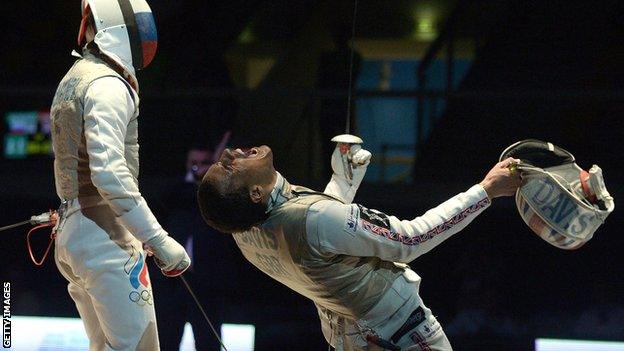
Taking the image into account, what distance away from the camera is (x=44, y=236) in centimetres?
400

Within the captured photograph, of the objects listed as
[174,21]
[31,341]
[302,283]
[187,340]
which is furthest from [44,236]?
[302,283]

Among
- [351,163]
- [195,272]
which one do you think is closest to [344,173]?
[351,163]

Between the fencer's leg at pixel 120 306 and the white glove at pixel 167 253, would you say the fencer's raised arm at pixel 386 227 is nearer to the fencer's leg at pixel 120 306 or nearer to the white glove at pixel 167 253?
the white glove at pixel 167 253

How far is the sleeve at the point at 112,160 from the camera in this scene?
7.50 feet

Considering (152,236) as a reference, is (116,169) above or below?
above

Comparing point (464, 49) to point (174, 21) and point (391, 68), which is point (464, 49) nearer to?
point (391, 68)

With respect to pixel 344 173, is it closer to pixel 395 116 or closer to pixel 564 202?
pixel 564 202

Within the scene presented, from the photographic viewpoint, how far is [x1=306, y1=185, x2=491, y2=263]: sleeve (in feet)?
6.96

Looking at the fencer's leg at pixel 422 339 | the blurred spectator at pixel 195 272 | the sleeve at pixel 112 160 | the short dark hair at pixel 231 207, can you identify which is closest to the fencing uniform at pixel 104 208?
the sleeve at pixel 112 160

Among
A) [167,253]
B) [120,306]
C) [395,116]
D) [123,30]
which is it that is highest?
[123,30]

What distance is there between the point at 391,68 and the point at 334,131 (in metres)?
0.34

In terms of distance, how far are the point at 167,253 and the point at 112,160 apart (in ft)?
0.77

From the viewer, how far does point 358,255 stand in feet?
7.10

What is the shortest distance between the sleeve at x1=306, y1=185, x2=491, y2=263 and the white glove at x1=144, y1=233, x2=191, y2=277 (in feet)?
1.21
